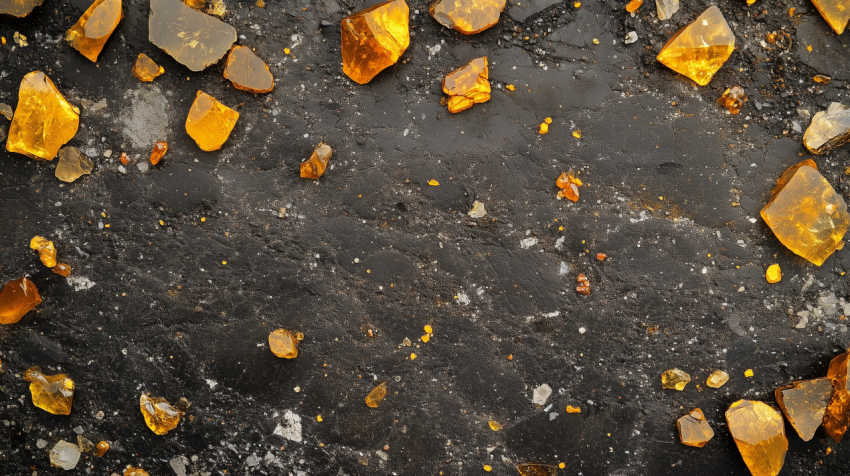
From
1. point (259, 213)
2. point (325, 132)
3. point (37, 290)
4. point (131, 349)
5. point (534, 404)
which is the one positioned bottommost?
point (534, 404)

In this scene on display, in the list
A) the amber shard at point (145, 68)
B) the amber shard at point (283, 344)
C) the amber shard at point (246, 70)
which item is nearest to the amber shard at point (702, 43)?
the amber shard at point (246, 70)

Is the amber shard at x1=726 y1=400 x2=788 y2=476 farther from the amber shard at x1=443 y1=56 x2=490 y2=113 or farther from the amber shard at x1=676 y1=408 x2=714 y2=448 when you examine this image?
the amber shard at x1=443 y1=56 x2=490 y2=113

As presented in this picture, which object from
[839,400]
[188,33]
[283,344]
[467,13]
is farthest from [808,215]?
[188,33]

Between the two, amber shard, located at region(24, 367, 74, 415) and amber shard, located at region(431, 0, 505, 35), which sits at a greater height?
amber shard, located at region(431, 0, 505, 35)

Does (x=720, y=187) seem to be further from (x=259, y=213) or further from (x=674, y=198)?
(x=259, y=213)

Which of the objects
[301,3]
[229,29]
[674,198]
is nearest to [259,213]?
[229,29]

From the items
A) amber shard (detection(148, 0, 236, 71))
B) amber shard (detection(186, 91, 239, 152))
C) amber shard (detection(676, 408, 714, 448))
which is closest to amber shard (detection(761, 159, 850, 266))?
amber shard (detection(676, 408, 714, 448))
